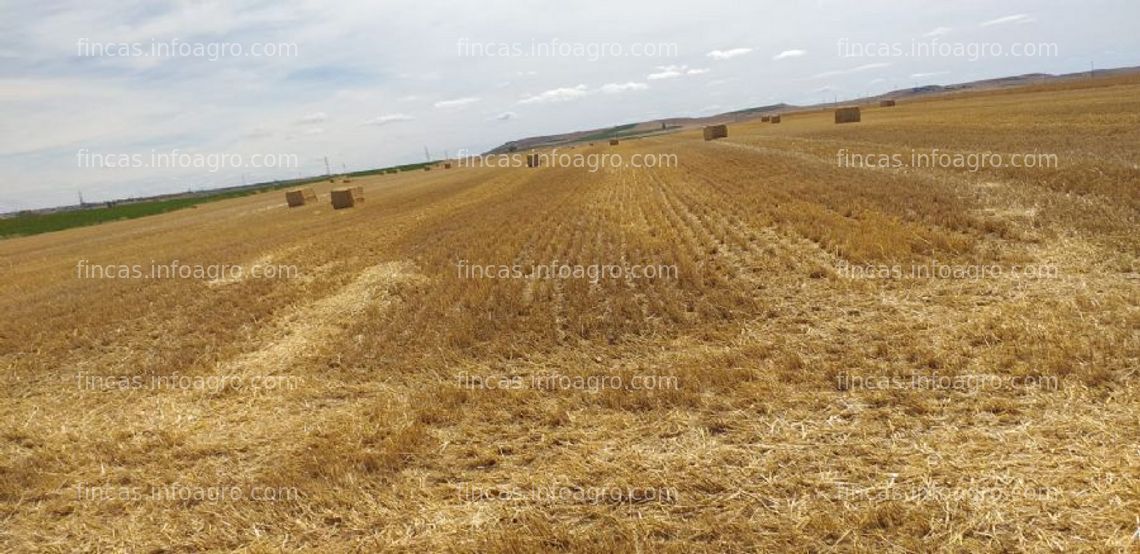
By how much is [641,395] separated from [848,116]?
50.4 meters

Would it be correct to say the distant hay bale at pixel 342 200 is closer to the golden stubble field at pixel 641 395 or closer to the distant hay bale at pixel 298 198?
the distant hay bale at pixel 298 198

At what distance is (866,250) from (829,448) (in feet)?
22.5

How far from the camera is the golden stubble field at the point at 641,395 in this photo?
4.57 m

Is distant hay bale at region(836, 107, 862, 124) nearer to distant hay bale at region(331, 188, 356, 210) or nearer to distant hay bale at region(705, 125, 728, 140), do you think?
distant hay bale at region(705, 125, 728, 140)

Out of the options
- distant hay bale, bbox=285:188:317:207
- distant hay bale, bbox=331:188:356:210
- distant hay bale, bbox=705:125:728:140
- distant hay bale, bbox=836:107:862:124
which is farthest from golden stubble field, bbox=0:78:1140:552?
distant hay bale, bbox=705:125:728:140

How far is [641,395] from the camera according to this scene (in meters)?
6.72

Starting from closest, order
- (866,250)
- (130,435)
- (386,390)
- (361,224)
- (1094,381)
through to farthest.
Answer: (1094,381), (130,435), (386,390), (866,250), (361,224)

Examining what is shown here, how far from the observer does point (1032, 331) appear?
694 centimetres

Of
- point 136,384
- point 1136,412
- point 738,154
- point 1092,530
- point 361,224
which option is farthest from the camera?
point 738,154

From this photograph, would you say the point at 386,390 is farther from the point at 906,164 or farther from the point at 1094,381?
the point at 906,164

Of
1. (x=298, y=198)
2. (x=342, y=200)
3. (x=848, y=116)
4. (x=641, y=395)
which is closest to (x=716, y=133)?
(x=848, y=116)

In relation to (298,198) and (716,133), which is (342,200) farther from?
(716,133)

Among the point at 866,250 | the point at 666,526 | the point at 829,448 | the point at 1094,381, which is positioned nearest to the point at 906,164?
the point at 866,250

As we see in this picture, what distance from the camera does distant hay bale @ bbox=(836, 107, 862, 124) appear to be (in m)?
49.2
